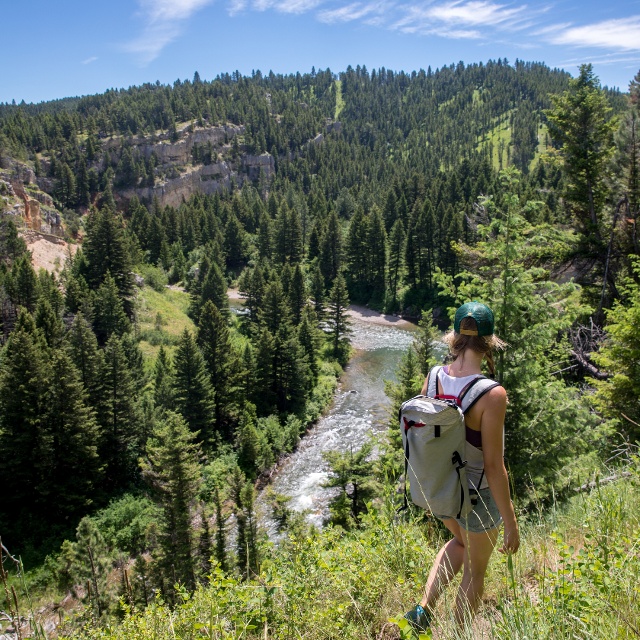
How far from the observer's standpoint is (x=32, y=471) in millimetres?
27891

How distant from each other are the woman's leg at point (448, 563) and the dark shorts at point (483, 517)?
15cm

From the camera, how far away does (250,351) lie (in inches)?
1529

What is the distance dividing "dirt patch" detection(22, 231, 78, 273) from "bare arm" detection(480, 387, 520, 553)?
208 feet

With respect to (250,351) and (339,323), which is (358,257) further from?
(250,351)

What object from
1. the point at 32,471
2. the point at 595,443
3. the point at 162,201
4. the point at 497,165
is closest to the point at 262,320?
the point at 32,471

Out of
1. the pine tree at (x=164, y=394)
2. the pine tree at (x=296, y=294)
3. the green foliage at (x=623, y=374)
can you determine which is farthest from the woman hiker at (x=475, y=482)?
the pine tree at (x=296, y=294)

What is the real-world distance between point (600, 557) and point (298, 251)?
79891mm

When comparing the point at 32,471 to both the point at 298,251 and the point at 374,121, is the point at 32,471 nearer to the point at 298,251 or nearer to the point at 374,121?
the point at 298,251

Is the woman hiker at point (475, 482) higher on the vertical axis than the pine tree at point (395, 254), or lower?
higher

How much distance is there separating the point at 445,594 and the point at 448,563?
49 centimetres

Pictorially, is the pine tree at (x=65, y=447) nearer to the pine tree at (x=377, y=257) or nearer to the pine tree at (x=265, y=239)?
the pine tree at (x=377, y=257)

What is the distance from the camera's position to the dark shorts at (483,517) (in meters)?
3.49

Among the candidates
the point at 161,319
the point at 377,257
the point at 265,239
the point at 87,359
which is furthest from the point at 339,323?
the point at 265,239

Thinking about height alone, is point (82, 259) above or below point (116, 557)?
above
